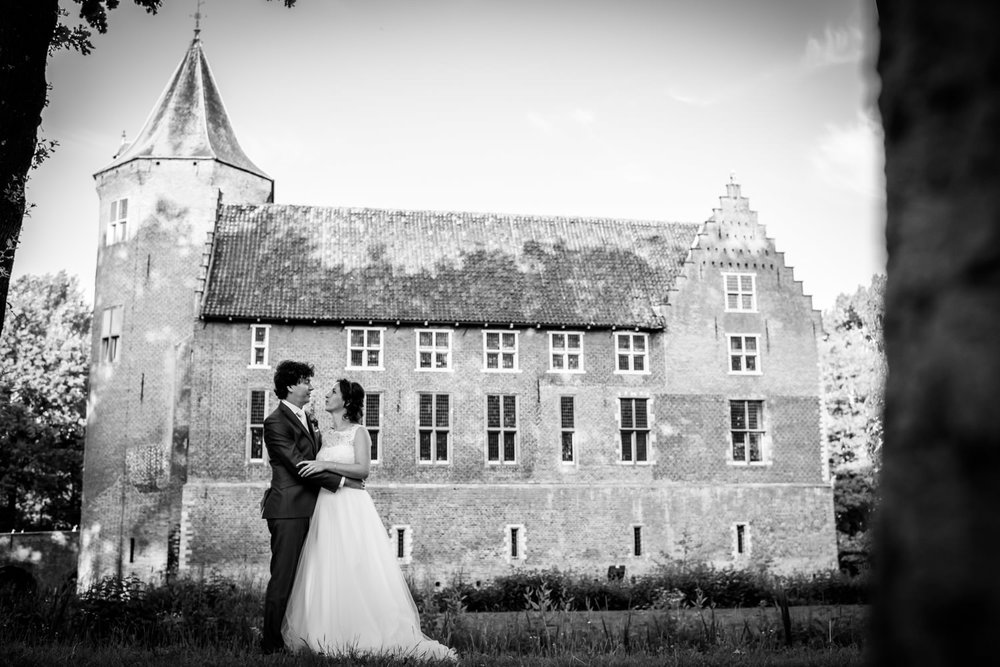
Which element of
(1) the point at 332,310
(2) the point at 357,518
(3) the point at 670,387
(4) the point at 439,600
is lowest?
(4) the point at 439,600

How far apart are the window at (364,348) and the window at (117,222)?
27.5 feet

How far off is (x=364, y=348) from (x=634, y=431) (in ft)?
28.6

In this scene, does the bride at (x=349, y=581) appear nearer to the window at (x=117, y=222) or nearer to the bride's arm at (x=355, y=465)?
the bride's arm at (x=355, y=465)

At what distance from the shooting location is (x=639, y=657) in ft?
22.1

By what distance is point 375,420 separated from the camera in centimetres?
2816

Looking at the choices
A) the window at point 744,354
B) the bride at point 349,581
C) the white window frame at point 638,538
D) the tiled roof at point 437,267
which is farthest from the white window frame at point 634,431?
the bride at point 349,581

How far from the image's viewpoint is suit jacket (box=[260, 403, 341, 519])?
723 cm

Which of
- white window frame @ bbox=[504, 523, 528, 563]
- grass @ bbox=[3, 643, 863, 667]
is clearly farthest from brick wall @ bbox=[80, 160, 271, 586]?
grass @ bbox=[3, 643, 863, 667]

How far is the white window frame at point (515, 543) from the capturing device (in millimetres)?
27828

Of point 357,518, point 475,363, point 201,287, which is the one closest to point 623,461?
point 475,363

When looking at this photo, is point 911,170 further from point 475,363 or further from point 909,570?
point 475,363

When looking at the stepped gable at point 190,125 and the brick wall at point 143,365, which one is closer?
the brick wall at point 143,365

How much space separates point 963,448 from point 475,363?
91.1 ft

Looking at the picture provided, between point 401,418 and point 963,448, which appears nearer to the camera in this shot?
point 963,448
